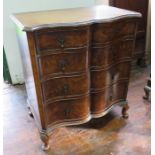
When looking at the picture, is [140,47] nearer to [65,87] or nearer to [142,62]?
[142,62]

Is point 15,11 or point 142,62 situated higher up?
point 15,11

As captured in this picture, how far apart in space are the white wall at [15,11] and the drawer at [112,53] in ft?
3.46

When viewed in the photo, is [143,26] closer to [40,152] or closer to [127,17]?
[127,17]

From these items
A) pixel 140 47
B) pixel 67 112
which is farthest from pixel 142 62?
pixel 67 112

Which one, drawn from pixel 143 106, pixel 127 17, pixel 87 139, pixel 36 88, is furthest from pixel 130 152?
pixel 127 17

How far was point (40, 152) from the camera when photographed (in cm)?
159

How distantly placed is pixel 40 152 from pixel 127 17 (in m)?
1.18

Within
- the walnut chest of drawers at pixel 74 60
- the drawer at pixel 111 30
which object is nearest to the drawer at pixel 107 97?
the walnut chest of drawers at pixel 74 60

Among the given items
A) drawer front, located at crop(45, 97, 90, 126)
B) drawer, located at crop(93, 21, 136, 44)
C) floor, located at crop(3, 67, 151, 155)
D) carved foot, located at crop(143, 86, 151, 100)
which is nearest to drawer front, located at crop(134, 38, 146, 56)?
carved foot, located at crop(143, 86, 151, 100)

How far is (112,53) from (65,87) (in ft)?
1.39

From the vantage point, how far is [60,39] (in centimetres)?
130

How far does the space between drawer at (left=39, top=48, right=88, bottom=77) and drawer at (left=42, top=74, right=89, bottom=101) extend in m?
0.05

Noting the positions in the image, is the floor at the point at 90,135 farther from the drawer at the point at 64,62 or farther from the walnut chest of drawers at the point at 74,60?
the drawer at the point at 64,62

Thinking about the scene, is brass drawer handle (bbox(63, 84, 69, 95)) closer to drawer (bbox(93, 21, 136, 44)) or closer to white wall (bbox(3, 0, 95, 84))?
drawer (bbox(93, 21, 136, 44))
